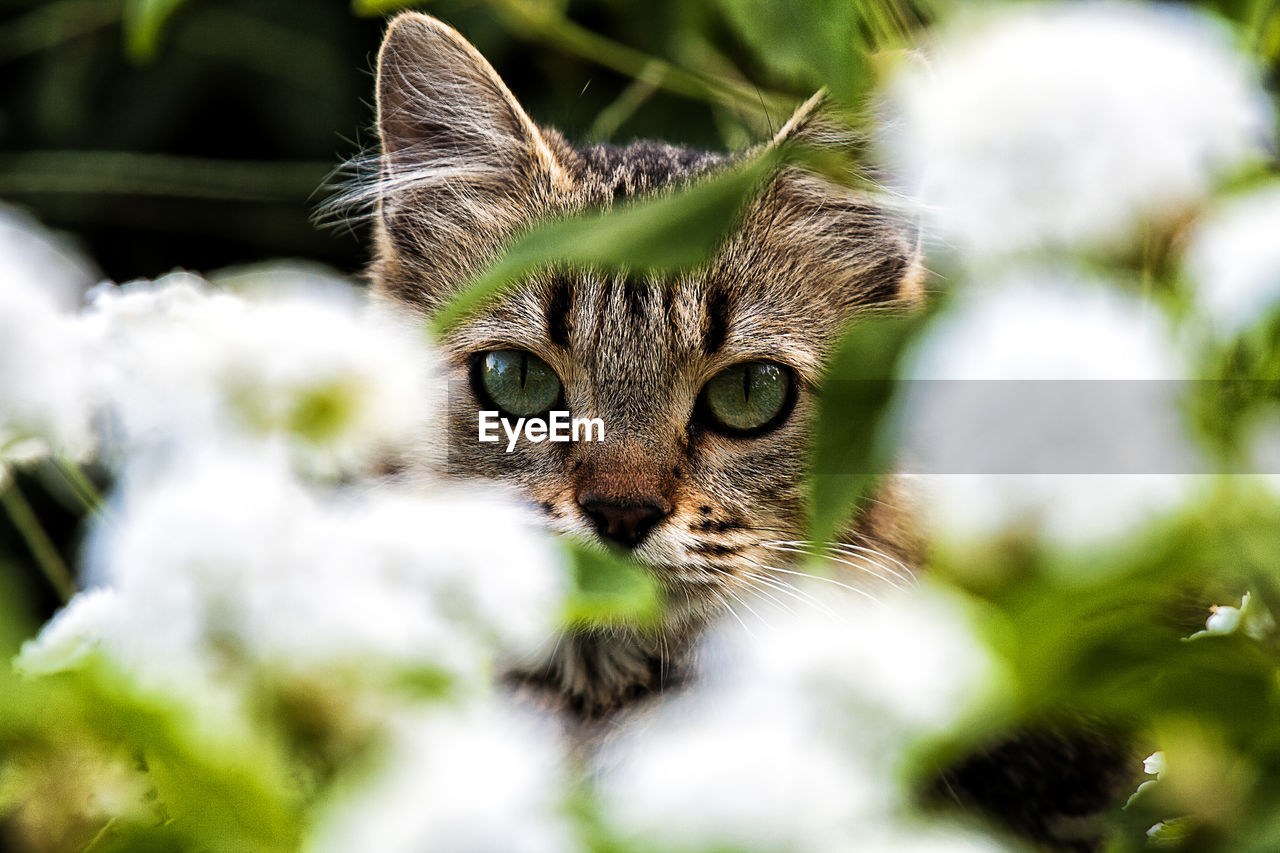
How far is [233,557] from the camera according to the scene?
1.04 feet

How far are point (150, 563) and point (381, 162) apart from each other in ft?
2.07

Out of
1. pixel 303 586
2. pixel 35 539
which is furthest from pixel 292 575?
pixel 35 539

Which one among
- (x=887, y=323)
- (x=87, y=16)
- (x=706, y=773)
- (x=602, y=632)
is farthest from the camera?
(x=87, y=16)

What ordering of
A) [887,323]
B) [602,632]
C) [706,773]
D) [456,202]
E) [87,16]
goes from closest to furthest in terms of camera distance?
[706,773] < [887,323] < [602,632] < [456,202] < [87,16]

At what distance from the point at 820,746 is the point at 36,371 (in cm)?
31

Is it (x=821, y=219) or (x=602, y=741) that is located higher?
(x=821, y=219)

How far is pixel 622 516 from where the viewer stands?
71 centimetres

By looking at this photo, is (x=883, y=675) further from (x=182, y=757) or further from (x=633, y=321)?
(x=633, y=321)

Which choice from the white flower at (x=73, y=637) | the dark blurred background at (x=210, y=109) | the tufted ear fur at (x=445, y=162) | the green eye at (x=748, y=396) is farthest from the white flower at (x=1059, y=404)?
the dark blurred background at (x=210, y=109)

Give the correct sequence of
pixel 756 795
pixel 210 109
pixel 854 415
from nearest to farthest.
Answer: pixel 756 795
pixel 854 415
pixel 210 109

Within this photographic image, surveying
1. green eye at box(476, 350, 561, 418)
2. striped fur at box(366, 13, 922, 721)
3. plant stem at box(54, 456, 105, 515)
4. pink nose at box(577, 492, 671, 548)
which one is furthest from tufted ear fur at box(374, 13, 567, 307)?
plant stem at box(54, 456, 105, 515)

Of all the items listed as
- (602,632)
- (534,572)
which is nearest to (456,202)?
(602,632)

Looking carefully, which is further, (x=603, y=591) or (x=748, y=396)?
(x=748, y=396)

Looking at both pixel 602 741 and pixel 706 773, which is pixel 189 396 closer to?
pixel 706 773
